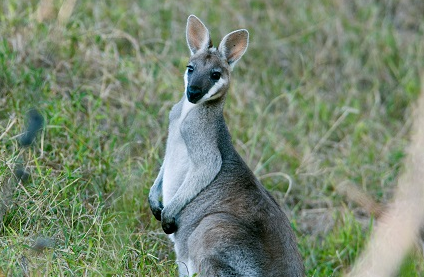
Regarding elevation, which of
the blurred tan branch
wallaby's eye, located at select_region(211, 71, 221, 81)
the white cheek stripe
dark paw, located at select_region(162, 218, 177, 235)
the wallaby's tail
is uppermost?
wallaby's eye, located at select_region(211, 71, 221, 81)

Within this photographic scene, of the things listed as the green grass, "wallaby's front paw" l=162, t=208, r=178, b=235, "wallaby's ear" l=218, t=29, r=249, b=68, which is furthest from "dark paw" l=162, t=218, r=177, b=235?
"wallaby's ear" l=218, t=29, r=249, b=68

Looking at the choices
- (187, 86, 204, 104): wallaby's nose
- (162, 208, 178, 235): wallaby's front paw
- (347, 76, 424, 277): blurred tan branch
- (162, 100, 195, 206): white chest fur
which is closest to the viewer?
(187, 86, 204, 104): wallaby's nose

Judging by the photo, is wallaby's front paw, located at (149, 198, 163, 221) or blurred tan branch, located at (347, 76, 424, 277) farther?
blurred tan branch, located at (347, 76, 424, 277)

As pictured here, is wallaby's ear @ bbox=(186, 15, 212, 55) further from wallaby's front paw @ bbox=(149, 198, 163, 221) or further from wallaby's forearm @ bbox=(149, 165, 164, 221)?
wallaby's front paw @ bbox=(149, 198, 163, 221)

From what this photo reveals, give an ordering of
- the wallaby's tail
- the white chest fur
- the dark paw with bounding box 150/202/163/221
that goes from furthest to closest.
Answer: the dark paw with bounding box 150/202/163/221
the white chest fur
the wallaby's tail

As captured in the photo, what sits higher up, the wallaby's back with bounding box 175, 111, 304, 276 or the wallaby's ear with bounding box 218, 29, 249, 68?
the wallaby's ear with bounding box 218, 29, 249, 68

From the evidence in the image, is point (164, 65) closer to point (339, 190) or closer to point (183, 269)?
point (339, 190)

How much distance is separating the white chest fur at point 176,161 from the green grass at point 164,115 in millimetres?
405

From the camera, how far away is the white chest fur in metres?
5.24

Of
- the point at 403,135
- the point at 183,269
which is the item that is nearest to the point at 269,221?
the point at 183,269

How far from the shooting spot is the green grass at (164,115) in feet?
16.8

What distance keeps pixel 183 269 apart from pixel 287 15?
17.0 feet

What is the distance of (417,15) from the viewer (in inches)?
394

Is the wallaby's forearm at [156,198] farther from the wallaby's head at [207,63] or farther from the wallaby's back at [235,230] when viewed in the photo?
the wallaby's head at [207,63]
